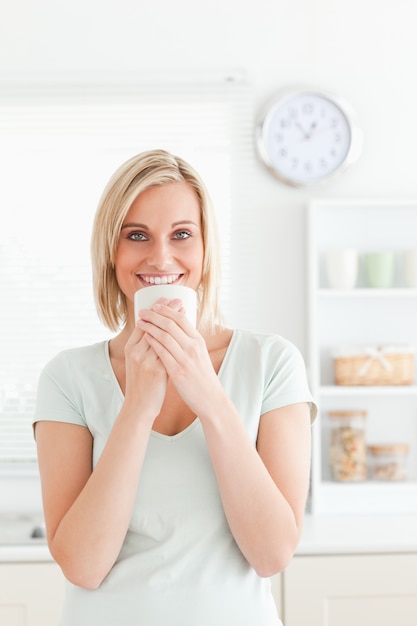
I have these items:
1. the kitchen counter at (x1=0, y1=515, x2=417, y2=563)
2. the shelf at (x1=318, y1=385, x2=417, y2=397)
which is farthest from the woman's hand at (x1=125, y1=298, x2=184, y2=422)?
the shelf at (x1=318, y1=385, x2=417, y2=397)

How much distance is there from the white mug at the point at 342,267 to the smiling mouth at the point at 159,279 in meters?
1.71

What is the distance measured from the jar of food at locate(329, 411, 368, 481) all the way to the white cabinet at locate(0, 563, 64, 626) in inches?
39.7

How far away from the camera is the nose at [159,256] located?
3.46 feet

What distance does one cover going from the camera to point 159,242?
106 centimetres

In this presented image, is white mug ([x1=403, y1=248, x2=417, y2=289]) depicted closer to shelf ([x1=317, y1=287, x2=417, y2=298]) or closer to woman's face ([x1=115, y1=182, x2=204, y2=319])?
shelf ([x1=317, y1=287, x2=417, y2=298])

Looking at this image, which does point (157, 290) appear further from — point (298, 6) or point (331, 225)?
point (298, 6)

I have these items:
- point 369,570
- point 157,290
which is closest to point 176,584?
point 157,290

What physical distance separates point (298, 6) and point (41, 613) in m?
2.15

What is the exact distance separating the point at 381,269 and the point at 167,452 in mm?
1836

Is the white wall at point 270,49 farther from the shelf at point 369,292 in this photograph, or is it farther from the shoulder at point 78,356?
the shoulder at point 78,356

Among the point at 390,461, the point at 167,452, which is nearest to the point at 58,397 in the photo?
the point at 167,452

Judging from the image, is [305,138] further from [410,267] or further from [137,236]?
[137,236]

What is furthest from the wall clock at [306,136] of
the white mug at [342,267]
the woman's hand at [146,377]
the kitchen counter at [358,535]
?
the woman's hand at [146,377]

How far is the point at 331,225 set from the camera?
9.40 feet
